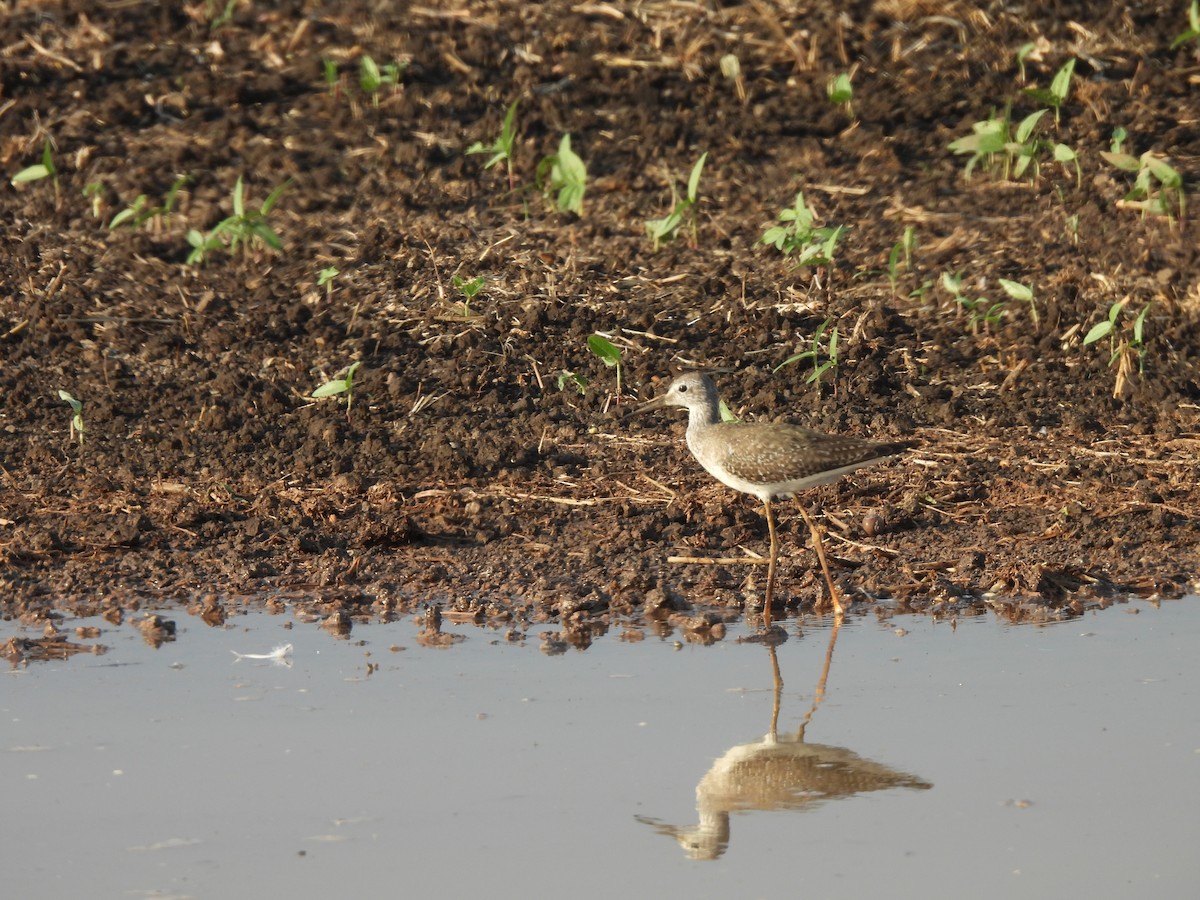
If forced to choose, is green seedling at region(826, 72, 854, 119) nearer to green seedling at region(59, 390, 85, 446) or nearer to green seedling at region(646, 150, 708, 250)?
green seedling at region(646, 150, 708, 250)

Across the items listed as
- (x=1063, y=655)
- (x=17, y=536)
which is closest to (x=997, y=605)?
(x=1063, y=655)

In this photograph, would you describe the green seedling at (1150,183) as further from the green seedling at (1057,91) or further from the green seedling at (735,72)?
the green seedling at (735,72)

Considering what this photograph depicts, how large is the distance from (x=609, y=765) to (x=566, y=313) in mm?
5574

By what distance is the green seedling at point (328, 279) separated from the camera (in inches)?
447

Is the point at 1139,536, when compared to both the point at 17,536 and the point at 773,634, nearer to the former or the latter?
the point at 773,634

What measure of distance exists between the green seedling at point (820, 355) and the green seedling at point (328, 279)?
3.04 meters

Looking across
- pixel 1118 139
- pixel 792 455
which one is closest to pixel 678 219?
pixel 1118 139

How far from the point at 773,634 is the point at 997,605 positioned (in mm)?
1142

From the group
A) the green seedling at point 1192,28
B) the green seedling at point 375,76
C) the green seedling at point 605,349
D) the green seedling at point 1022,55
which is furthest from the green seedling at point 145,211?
the green seedling at point 1192,28

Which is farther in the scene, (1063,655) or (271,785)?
(1063,655)

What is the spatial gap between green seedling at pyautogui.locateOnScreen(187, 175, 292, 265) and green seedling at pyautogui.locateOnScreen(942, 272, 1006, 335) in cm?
451

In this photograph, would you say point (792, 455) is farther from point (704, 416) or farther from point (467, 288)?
point (467, 288)

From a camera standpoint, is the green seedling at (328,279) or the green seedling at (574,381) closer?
the green seedling at (574,381)

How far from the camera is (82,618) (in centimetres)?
771
